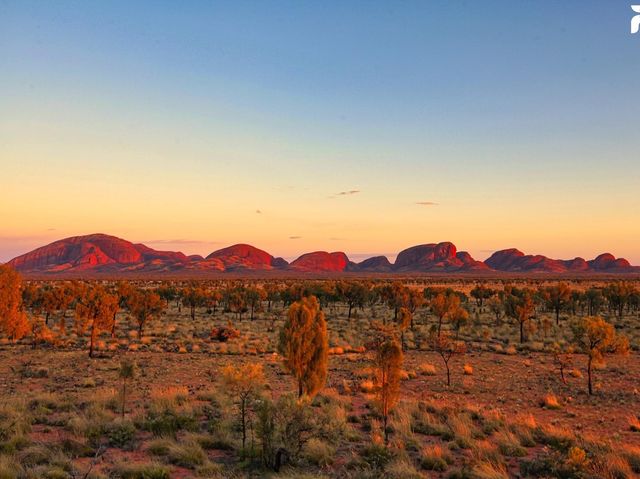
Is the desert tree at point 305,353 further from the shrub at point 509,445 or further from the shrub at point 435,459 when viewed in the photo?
the shrub at point 509,445

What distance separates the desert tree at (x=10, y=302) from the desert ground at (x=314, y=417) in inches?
86.6

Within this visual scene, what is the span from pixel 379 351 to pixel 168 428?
7363mm

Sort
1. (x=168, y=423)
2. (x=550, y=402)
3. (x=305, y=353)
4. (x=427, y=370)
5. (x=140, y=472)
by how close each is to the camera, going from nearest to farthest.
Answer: (x=140, y=472), (x=168, y=423), (x=305, y=353), (x=550, y=402), (x=427, y=370)

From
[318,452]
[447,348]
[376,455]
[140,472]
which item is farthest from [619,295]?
[140,472]

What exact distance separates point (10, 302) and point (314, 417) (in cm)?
2131

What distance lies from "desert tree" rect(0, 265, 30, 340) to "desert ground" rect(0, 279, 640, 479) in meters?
2.20

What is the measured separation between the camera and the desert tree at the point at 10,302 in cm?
2627

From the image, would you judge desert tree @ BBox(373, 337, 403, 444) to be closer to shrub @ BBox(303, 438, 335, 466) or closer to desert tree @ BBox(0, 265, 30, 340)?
shrub @ BBox(303, 438, 335, 466)

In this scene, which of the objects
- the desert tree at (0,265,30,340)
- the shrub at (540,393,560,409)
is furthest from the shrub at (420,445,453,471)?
the desert tree at (0,265,30,340)

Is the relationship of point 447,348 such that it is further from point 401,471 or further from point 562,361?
point 401,471

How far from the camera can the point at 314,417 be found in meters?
15.7

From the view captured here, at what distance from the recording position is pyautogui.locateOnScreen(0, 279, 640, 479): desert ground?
11719 millimetres

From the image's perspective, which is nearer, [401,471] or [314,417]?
[401,471]

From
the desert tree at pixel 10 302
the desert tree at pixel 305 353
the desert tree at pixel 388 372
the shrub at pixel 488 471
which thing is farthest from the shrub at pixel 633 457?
the desert tree at pixel 10 302
